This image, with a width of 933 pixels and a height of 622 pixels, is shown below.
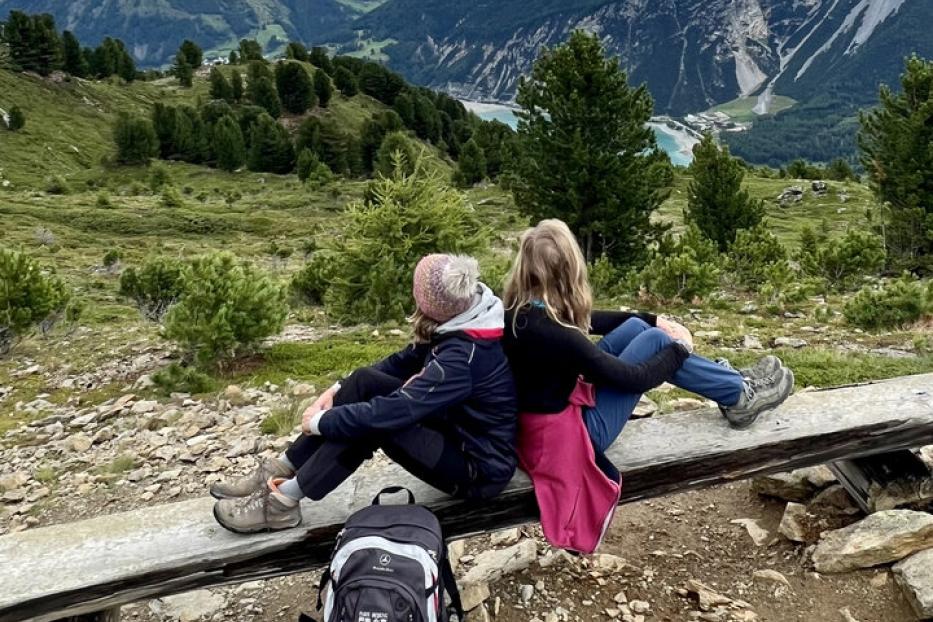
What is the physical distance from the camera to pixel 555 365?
3.46 m

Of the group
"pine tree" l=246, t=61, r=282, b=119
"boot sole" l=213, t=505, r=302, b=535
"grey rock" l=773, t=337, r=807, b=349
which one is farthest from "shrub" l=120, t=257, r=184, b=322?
"pine tree" l=246, t=61, r=282, b=119

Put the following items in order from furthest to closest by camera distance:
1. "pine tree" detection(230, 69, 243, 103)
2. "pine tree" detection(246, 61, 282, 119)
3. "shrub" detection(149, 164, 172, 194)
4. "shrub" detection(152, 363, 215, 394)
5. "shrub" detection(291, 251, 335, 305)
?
"pine tree" detection(230, 69, 243, 103)
"pine tree" detection(246, 61, 282, 119)
"shrub" detection(149, 164, 172, 194)
"shrub" detection(291, 251, 335, 305)
"shrub" detection(152, 363, 215, 394)

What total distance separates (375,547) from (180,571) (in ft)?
3.55

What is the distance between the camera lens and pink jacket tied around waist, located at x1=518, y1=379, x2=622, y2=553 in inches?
138

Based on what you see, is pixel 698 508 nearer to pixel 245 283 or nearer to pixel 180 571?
pixel 180 571

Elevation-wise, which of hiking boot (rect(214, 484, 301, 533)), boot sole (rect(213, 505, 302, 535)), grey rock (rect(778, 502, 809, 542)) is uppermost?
hiking boot (rect(214, 484, 301, 533))

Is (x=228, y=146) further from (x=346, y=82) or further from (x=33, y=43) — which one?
(x=346, y=82)

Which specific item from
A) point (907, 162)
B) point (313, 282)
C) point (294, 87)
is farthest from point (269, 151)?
point (907, 162)

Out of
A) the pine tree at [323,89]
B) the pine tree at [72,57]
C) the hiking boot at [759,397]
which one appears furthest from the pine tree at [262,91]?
the hiking boot at [759,397]

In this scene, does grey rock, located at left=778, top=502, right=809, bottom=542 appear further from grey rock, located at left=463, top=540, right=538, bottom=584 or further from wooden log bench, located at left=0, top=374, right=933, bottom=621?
grey rock, located at left=463, top=540, right=538, bottom=584

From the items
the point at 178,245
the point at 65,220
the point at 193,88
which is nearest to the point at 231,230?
the point at 178,245

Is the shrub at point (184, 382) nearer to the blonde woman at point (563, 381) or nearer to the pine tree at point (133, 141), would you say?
the blonde woman at point (563, 381)

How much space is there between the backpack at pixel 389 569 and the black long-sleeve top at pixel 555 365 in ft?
2.89

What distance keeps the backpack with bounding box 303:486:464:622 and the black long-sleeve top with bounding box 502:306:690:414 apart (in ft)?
2.89
